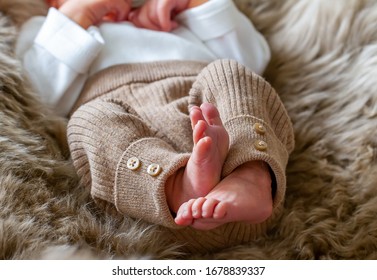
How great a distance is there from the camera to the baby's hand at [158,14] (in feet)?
3.47

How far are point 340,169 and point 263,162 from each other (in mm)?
201

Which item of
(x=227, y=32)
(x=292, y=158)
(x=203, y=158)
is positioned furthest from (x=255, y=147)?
(x=227, y=32)

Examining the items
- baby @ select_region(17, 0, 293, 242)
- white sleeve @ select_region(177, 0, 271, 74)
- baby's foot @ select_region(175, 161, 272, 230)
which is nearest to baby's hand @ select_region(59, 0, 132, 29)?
baby @ select_region(17, 0, 293, 242)

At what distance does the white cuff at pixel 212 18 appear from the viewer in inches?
41.3

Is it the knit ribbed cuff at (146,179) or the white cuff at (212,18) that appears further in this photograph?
the white cuff at (212,18)

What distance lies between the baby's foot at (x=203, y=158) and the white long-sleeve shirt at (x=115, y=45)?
30 cm

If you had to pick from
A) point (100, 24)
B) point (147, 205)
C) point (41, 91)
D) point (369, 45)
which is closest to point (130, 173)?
point (147, 205)

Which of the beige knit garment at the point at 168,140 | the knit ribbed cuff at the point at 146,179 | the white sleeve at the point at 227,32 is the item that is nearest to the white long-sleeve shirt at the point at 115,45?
the white sleeve at the point at 227,32

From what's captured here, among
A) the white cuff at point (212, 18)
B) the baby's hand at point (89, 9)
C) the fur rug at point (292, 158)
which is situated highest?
the baby's hand at point (89, 9)

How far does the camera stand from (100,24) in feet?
3.51

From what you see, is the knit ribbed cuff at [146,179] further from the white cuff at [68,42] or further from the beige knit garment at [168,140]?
the white cuff at [68,42]

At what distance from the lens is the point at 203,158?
0.72m

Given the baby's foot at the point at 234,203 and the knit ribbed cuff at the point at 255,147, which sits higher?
the knit ribbed cuff at the point at 255,147

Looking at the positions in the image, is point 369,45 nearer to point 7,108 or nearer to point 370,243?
point 370,243
